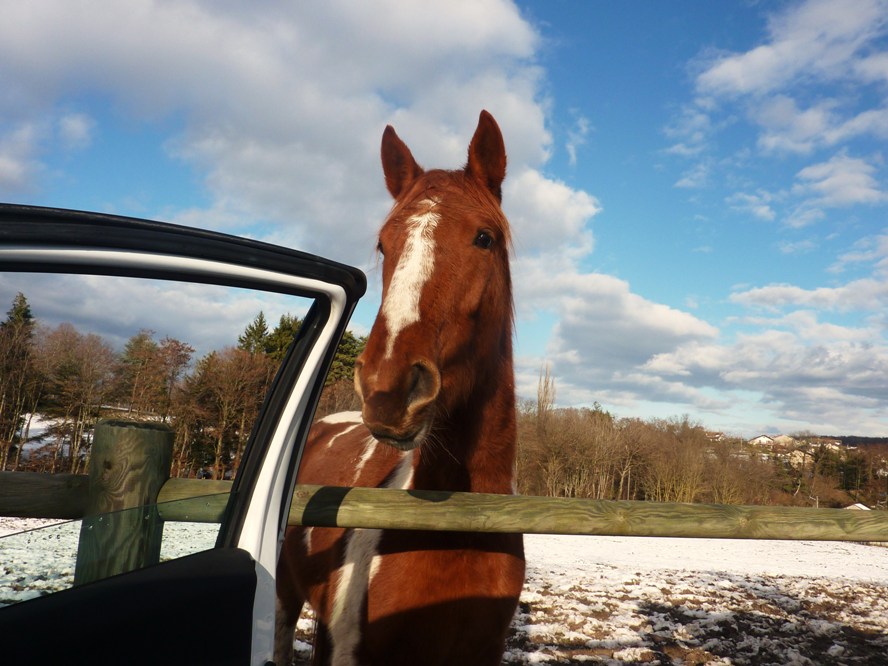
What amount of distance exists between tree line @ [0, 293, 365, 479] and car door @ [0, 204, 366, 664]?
7 centimetres

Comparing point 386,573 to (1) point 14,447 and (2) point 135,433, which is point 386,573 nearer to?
(2) point 135,433

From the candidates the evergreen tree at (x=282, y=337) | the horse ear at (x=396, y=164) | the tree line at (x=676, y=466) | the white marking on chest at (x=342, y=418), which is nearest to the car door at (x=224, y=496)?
the evergreen tree at (x=282, y=337)

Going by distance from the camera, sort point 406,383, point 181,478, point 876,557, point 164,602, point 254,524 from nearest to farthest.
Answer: point 164,602, point 254,524, point 181,478, point 406,383, point 876,557

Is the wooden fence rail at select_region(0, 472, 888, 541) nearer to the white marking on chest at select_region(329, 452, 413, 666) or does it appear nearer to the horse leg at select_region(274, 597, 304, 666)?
the white marking on chest at select_region(329, 452, 413, 666)

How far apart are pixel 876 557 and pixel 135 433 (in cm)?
2039

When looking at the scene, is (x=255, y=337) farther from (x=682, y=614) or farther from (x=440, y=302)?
(x=682, y=614)

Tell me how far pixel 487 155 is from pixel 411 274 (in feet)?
3.43

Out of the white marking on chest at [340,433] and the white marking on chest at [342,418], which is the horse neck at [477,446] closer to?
the white marking on chest at [340,433]

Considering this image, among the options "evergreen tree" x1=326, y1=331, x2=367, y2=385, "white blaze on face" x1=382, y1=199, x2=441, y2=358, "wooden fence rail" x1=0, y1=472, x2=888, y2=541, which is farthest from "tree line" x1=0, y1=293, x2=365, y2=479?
"evergreen tree" x1=326, y1=331, x2=367, y2=385

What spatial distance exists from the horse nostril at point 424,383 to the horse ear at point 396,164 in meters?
1.47

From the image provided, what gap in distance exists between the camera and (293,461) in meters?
1.36

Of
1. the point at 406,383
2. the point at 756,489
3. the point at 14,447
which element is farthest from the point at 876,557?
the point at 756,489

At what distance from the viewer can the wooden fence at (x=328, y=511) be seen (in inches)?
45.6

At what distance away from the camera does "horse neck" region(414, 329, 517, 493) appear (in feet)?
8.05
